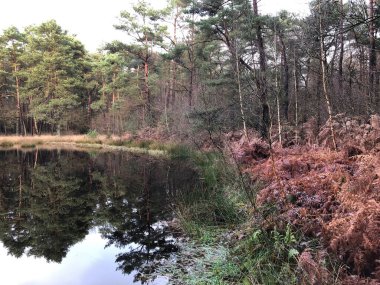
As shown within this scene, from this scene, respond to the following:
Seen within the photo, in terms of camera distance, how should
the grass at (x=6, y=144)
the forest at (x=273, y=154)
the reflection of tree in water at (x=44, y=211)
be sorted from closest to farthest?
the forest at (x=273, y=154)
the reflection of tree in water at (x=44, y=211)
the grass at (x=6, y=144)

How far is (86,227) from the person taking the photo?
6.74 metres

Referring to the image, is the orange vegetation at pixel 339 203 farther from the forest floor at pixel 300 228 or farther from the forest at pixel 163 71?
the forest at pixel 163 71

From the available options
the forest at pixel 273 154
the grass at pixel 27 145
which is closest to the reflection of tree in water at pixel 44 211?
the forest at pixel 273 154

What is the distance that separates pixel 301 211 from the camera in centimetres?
391

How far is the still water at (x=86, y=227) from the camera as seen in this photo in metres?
4.82

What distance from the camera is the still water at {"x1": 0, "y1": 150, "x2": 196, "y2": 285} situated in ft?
15.8

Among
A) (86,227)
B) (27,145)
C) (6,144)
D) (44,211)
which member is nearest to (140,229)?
(86,227)

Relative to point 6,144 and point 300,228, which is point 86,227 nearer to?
point 300,228

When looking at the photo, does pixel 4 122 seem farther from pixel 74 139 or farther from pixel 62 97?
pixel 74 139

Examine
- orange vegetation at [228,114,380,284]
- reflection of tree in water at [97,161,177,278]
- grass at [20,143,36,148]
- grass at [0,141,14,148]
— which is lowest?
reflection of tree in water at [97,161,177,278]

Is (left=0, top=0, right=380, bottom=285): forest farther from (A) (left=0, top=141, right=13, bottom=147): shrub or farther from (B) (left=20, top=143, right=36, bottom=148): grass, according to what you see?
(B) (left=20, top=143, right=36, bottom=148): grass

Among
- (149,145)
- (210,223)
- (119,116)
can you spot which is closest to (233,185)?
(210,223)

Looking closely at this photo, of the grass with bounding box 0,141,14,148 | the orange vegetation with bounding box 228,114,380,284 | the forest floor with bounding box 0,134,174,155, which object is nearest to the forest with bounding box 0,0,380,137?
the forest floor with bounding box 0,134,174,155

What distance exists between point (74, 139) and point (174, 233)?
2668 centimetres
